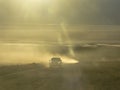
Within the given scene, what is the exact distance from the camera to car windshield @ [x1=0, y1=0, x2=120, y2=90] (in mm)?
23191

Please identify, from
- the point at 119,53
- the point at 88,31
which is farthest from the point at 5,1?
the point at 119,53

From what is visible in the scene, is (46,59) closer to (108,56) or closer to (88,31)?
(108,56)

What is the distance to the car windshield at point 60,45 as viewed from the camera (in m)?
23.2

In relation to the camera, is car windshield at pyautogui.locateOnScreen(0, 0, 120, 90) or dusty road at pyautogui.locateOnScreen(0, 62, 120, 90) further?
car windshield at pyautogui.locateOnScreen(0, 0, 120, 90)

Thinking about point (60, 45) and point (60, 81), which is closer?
point (60, 81)

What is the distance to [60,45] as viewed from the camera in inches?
2015

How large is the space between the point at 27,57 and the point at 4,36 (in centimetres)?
2373

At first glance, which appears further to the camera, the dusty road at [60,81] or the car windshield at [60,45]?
the car windshield at [60,45]

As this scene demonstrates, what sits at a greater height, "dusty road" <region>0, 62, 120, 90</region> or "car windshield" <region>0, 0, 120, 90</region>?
"car windshield" <region>0, 0, 120, 90</region>

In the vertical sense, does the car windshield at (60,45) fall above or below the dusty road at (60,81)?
above

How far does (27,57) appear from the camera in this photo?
1615 inches

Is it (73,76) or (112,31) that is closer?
(73,76)

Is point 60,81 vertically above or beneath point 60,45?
beneath

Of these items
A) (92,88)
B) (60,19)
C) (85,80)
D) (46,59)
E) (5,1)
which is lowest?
(92,88)
